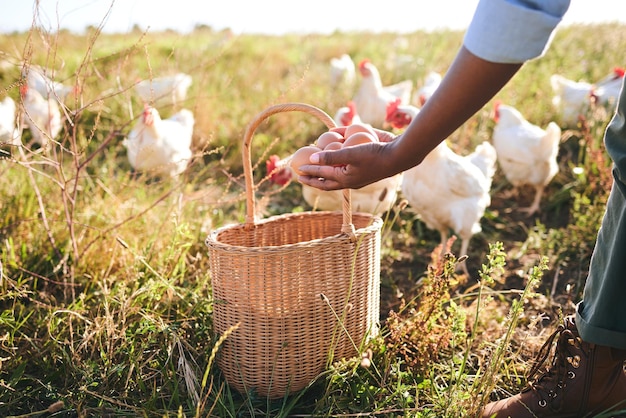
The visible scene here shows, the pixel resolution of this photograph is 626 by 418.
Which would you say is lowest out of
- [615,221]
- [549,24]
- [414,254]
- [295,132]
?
[414,254]

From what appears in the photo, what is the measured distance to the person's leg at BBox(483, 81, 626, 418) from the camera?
1399mm

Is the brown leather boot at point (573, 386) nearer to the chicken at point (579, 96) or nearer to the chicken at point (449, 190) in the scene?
the chicken at point (449, 190)

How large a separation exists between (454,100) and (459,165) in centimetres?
184

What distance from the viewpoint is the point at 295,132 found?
5.11m

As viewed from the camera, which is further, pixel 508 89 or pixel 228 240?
pixel 508 89

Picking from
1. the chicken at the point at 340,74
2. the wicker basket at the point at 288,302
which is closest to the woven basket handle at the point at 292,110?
the wicker basket at the point at 288,302

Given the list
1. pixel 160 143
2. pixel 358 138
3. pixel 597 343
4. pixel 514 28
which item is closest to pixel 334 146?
Answer: pixel 358 138

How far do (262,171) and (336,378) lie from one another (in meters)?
2.74

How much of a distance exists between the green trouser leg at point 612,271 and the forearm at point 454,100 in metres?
0.43

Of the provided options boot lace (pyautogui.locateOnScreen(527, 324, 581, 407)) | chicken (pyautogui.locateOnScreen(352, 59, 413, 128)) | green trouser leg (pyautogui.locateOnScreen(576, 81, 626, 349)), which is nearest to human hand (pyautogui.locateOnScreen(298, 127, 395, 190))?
green trouser leg (pyautogui.locateOnScreen(576, 81, 626, 349))

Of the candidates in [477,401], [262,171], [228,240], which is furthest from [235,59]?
[477,401]

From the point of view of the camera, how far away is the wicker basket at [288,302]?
1859 millimetres

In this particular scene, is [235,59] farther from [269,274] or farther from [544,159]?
[269,274]

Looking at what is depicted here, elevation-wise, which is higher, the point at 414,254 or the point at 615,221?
the point at 615,221
